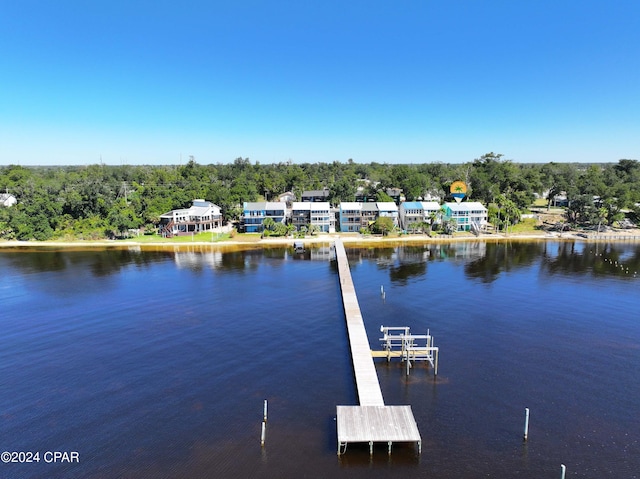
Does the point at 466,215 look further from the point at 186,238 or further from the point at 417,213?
the point at 186,238

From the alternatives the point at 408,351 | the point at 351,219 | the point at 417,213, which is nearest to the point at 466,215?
the point at 417,213

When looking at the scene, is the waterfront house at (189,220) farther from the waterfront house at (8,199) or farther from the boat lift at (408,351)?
the boat lift at (408,351)

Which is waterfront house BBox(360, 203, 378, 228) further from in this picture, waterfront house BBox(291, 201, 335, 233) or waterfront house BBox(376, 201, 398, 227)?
waterfront house BBox(291, 201, 335, 233)

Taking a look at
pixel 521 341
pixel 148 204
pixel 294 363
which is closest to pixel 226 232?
pixel 148 204

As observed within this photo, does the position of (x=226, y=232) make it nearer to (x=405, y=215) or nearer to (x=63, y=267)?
(x=63, y=267)

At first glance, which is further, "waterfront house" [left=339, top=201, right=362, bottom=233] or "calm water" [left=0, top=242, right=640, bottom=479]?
"waterfront house" [left=339, top=201, right=362, bottom=233]

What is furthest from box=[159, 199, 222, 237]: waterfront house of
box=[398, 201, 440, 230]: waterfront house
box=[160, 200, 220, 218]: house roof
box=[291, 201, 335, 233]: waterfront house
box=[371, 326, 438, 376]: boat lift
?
box=[371, 326, 438, 376]: boat lift
